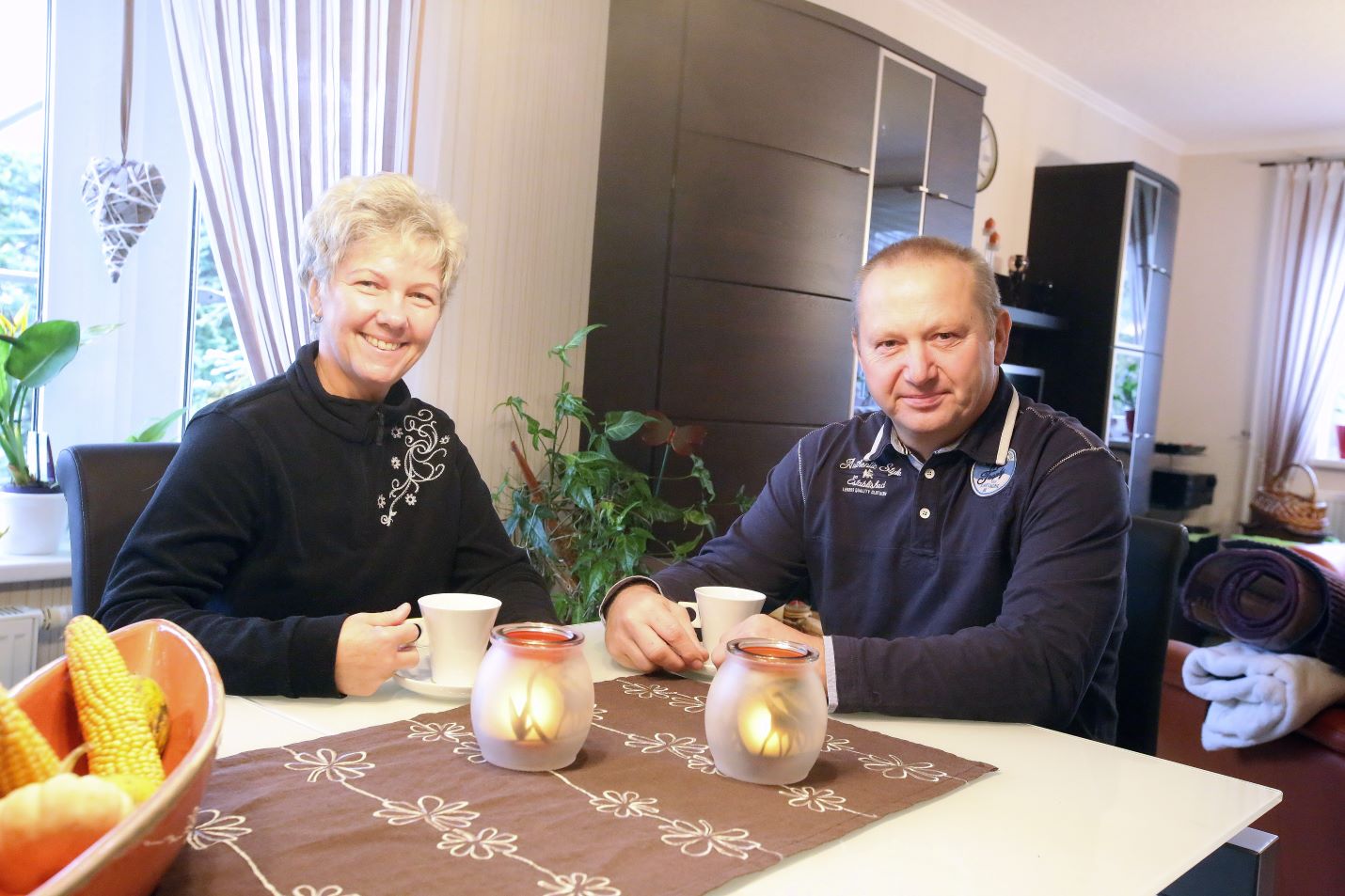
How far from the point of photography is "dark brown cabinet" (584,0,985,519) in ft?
10.7

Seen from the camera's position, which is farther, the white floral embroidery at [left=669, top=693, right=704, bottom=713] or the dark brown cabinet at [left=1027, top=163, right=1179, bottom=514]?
the dark brown cabinet at [left=1027, top=163, right=1179, bottom=514]

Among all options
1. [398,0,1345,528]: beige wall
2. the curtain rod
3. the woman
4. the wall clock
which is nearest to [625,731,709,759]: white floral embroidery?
the woman

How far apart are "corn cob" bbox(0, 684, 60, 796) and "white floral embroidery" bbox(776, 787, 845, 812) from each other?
507 millimetres

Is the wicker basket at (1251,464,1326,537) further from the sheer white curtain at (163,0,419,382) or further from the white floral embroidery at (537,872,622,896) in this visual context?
the white floral embroidery at (537,872,622,896)

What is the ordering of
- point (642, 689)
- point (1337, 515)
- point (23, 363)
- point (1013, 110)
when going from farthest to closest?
point (1337, 515) < point (1013, 110) < point (23, 363) < point (642, 689)

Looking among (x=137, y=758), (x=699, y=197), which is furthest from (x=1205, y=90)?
(x=137, y=758)

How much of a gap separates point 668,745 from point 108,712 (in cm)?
46

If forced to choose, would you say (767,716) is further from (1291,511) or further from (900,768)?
(1291,511)

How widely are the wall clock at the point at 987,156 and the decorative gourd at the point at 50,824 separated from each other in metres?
5.30

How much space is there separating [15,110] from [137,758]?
90.3 inches

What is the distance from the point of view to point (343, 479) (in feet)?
4.54

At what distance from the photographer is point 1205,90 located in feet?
19.4

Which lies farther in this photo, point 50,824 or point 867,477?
point 867,477

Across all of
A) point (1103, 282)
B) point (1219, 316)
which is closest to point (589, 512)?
point (1103, 282)
